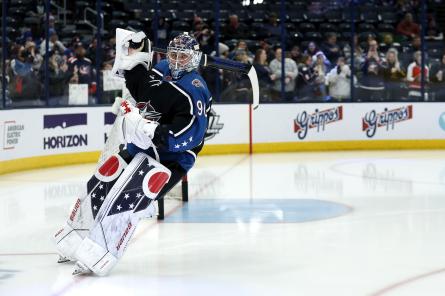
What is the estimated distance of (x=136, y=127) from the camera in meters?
4.75

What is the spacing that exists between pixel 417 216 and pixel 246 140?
5975 millimetres

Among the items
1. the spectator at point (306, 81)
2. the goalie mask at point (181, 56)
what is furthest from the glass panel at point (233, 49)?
the goalie mask at point (181, 56)

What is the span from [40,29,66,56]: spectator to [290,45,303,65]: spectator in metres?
3.61

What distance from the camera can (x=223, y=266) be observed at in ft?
17.4

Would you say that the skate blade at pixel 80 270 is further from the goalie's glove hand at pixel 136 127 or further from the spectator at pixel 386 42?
the spectator at pixel 386 42

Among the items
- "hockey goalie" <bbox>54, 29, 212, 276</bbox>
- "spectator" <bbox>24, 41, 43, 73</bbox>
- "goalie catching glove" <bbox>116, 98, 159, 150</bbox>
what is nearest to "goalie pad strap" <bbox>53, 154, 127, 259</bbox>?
"hockey goalie" <bbox>54, 29, 212, 276</bbox>

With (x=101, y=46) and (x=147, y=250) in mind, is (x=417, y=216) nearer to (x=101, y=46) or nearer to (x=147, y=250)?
(x=147, y=250)

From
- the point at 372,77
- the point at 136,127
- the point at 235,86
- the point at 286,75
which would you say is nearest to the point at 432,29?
the point at 372,77

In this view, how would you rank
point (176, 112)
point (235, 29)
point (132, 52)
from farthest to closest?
point (235, 29), point (132, 52), point (176, 112)

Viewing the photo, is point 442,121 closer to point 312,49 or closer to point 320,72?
point 320,72

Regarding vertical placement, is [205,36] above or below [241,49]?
above

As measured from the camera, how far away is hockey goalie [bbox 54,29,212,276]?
487 centimetres

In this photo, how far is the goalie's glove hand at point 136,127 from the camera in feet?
15.6

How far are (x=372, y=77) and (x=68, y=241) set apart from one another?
29.8 ft
